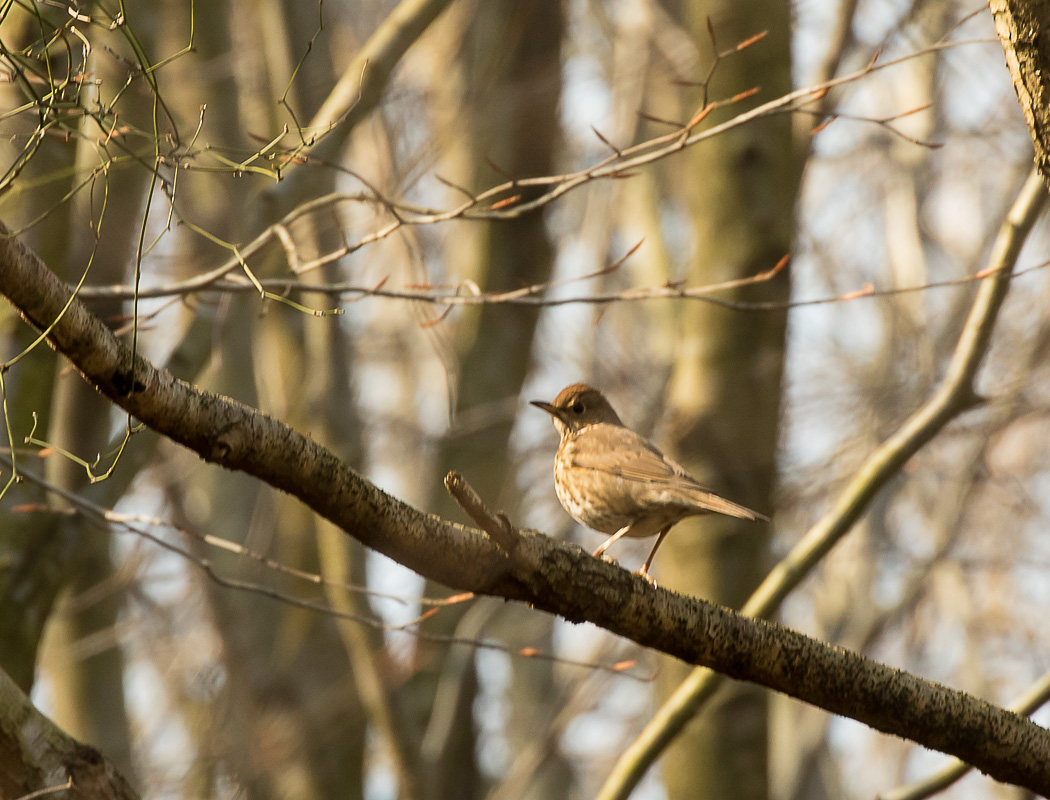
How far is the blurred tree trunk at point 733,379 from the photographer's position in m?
5.80

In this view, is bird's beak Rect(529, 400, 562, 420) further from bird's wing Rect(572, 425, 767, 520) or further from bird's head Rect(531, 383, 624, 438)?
bird's wing Rect(572, 425, 767, 520)

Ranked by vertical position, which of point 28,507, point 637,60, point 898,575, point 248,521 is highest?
point 637,60

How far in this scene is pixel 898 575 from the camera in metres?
10.6

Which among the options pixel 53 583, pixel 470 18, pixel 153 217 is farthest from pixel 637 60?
pixel 53 583

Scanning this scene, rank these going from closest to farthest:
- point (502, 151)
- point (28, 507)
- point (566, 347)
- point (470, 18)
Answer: point (28, 507)
point (502, 151)
point (470, 18)
point (566, 347)

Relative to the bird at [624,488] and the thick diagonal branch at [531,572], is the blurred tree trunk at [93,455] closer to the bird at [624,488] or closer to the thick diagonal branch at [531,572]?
the thick diagonal branch at [531,572]

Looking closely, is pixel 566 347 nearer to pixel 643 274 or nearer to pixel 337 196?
pixel 643 274

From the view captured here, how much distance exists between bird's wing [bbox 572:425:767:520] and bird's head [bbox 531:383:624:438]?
0.74ft

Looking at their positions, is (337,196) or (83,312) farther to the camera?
(337,196)

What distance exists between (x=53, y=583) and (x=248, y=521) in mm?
4158

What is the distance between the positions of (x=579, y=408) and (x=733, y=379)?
1.02 metres

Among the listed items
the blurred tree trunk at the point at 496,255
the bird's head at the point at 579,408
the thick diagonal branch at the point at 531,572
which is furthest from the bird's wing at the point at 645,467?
the blurred tree trunk at the point at 496,255

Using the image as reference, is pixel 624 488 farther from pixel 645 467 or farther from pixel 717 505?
pixel 717 505

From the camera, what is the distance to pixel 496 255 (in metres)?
7.55
